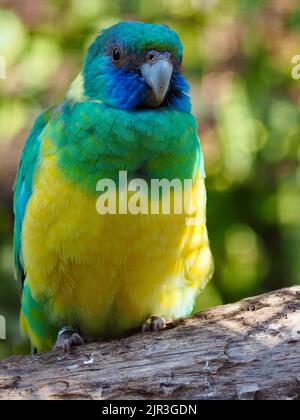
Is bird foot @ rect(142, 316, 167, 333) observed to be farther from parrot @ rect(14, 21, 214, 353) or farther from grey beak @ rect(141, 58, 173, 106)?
grey beak @ rect(141, 58, 173, 106)

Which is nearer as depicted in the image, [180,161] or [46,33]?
[180,161]

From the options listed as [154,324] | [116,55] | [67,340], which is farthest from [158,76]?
[67,340]

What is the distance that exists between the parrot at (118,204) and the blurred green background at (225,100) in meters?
1.52

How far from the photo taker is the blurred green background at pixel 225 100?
4.88 m

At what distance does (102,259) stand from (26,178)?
58 centimetres

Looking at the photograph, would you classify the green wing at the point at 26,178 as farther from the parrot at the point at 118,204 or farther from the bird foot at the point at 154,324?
the bird foot at the point at 154,324

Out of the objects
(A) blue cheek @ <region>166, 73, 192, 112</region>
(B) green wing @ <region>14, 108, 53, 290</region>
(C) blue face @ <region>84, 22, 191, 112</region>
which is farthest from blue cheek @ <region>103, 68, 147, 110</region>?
(B) green wing @ <region>14, 108, 53, 290</region>

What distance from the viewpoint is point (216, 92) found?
508cm

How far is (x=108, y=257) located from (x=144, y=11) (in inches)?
93.2

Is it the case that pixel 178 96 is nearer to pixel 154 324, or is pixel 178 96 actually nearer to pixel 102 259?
pixel 102 259

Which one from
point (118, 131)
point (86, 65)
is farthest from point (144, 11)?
point (118, 131)

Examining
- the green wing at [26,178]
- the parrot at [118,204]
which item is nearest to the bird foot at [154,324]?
the parrot at [118,204]

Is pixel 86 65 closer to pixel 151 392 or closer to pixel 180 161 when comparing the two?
pixel 180 161

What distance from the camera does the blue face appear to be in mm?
3229
